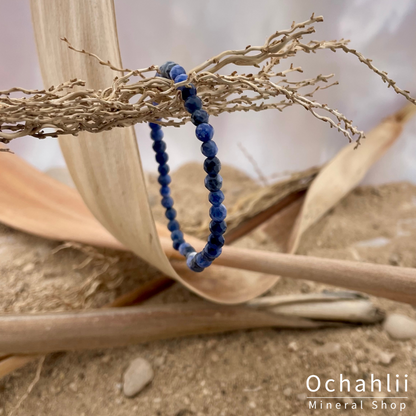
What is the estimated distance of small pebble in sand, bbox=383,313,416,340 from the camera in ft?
1.92

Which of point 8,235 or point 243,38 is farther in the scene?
point 243,38

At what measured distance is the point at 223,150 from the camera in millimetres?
1170

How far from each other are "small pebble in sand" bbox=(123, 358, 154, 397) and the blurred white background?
28.5 inches

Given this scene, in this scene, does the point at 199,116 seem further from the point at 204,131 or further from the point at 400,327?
the point at 400,327

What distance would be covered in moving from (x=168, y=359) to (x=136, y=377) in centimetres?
6

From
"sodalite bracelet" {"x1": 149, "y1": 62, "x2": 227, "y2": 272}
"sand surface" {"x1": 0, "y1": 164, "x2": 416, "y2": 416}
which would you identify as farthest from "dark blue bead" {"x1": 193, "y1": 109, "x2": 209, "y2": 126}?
"sand surface" {"x1": 0, "y1": 164, "x2": 416, "y2": 416}

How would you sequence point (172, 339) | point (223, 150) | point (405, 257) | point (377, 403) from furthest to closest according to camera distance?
point (223, 150) < point (405, 257) < point (172, 339) < point (377, 403)

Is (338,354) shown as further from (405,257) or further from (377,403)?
(405,257)

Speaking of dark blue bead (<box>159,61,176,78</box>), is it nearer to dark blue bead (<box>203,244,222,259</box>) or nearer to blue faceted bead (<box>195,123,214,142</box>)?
blue faceted bead (<box>195,123,214,142</box>)

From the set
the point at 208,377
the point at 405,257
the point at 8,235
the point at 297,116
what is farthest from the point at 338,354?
the point at 297,116

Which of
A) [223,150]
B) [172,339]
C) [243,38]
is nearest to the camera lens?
[172,339]

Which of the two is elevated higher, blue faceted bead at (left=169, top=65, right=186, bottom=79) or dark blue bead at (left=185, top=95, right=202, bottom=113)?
blue faceted bead at (left=169, top=65, right=186, bottom=79)

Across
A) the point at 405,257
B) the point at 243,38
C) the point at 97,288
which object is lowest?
the point at 405,257

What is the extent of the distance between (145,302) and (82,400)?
184 millimetres
